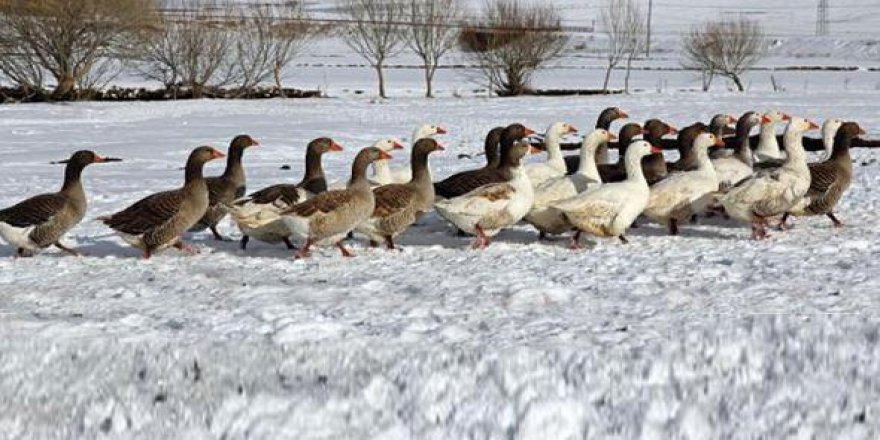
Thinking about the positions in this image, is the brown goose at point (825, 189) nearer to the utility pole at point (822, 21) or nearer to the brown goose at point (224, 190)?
the brown goose at point (224, 190)

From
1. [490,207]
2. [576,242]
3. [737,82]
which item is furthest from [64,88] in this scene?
[576,242]

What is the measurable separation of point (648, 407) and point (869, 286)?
2.78 metres

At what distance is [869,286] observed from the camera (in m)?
8.33

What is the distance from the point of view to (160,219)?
1046 cm

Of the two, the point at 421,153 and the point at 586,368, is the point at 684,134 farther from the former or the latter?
the point at 586,368

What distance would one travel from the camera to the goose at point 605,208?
10.5m

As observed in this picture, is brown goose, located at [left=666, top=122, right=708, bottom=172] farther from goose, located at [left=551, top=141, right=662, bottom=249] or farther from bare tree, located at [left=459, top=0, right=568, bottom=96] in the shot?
bare tree, located at [left=459, top=0, right=568, bottom=96]

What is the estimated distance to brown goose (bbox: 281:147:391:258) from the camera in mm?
10273

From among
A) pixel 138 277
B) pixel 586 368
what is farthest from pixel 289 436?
pixel 138 277

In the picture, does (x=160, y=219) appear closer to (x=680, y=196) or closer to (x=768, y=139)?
(x=680, y=196)

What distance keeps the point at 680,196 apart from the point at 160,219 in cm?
497

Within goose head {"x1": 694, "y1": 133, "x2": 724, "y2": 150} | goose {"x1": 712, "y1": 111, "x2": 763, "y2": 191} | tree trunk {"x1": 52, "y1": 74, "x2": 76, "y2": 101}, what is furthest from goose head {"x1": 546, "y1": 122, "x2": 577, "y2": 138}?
tree trunk {"x1": 52, "y1": 74, "x2": 76, "y2": 101}

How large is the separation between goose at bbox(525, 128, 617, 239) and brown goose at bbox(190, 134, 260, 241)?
119 inches

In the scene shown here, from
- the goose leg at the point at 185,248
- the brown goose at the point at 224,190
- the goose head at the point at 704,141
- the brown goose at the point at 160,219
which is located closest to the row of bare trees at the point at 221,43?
the brown goose at the point at 224,190
